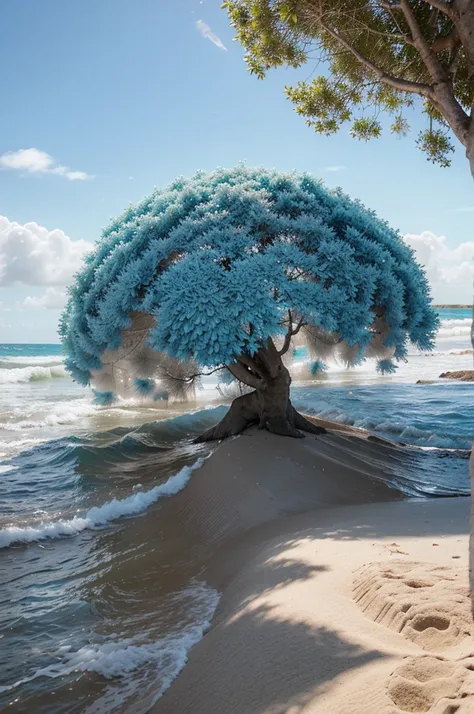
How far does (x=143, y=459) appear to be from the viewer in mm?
10375

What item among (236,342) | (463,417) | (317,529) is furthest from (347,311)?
(463,417)

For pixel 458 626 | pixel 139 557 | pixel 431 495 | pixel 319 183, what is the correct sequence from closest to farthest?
pixel 458 626
pixel 139 557
pixel 431 495
pixel 319 183

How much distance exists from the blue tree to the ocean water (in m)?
1.88

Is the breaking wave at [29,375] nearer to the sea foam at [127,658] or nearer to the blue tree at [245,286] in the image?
the blue tree at [245,286]

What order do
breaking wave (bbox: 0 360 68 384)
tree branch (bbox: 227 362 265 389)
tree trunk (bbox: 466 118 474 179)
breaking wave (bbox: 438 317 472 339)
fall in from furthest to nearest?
1. breaking wave (bbox: 438 317 472 339)
2. breaking wave (bbox: 0 360 68 384)
3. tree branch (bbox: 227 362 265 389)
4. tree trunk (bbox: 466 118 474 179)

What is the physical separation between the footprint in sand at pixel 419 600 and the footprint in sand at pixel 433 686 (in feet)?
1.05

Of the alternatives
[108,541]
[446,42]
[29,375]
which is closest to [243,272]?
[446,42]

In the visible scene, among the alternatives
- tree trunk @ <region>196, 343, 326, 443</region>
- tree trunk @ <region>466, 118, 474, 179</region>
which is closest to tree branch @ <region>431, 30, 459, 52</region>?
tree trunk @ <region>466, 118, 474, 179</region>

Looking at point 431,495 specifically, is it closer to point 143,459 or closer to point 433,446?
point 433,446

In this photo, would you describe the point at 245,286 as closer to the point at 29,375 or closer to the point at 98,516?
the point at 98,516

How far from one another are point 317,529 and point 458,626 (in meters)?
2.83

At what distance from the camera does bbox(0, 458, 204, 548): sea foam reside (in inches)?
249

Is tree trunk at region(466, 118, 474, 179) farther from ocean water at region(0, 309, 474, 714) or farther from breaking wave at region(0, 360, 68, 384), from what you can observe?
breaking wave at region(0, 360, 68, 384)

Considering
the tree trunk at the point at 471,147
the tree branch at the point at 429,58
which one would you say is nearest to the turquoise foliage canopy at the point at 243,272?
the tree branch at the point at 429,58
